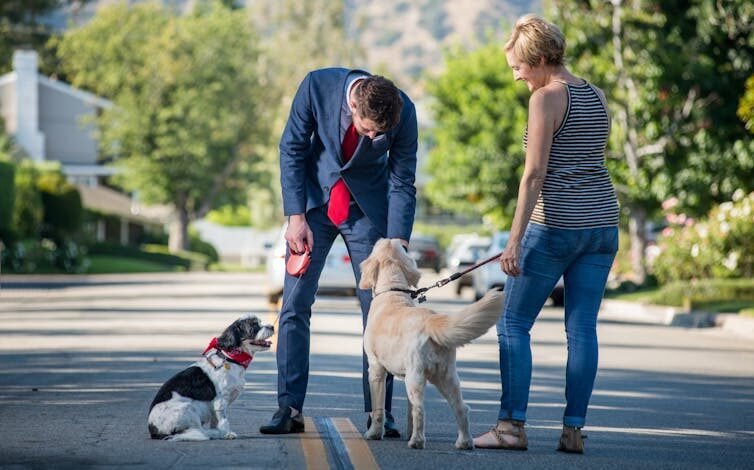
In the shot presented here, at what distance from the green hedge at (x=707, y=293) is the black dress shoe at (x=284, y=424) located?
18.3 m

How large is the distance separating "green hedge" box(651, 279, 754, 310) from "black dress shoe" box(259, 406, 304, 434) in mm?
18290

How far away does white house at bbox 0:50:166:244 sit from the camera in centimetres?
7588

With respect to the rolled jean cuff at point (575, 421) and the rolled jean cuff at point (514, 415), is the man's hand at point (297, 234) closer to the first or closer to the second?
the rolled jean cuff at point (514, 415)

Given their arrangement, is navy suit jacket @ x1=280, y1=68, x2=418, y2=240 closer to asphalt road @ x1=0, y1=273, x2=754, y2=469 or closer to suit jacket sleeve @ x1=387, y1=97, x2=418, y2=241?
suit jacket sleeve @ x1=387, y1=97, x2=418, y2=241

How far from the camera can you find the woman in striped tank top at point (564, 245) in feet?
26.5

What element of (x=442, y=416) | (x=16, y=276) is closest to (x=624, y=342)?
(x=442, y=416)

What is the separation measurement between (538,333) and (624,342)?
186 centimetres

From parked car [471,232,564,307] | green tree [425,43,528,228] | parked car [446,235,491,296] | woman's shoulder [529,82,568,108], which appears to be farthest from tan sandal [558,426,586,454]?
green tree [425,43,528,228]

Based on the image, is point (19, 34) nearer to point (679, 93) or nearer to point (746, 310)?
point (679, 93)

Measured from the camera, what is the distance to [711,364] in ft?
53.1

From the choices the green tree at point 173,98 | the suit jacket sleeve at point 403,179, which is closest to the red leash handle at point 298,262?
the suit jacket sleeve at point 403,179

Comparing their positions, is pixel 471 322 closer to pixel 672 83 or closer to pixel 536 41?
pixel 536 41

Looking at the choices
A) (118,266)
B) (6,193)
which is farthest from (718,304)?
(118,266)

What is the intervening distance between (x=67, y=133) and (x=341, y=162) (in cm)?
7494
